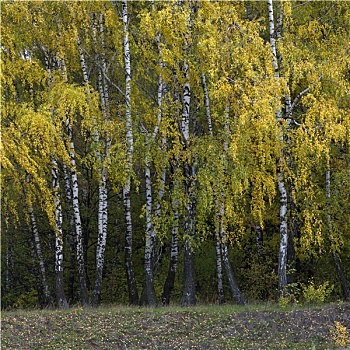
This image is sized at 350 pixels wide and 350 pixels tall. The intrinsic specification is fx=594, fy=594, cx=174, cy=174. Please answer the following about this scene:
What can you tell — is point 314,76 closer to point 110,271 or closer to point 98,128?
point 98,128

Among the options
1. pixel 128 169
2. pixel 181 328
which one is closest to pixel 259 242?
pixel 128 169

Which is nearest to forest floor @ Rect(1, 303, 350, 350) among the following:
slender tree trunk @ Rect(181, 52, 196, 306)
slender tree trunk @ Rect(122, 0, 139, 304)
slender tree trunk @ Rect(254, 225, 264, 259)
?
slender tree trunk @ Rect(181, 52, 196, 306)

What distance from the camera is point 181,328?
479 inches

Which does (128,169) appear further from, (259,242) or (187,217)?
(259,242)

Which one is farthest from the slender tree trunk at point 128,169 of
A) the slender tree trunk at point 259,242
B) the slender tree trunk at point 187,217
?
the slender tree trunk at point 259,242

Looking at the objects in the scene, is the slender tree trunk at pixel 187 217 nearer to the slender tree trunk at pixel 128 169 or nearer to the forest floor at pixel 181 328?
the slender tree trunk at pixel 128 169

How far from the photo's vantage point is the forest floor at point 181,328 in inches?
448

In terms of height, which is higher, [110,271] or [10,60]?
[10,60]

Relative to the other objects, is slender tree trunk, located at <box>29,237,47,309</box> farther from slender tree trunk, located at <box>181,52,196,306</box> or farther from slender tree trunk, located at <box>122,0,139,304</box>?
slender tree trunk, located at <box>181,52,196,306</box>

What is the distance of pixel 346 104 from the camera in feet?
47.7

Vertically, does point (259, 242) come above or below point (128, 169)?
below

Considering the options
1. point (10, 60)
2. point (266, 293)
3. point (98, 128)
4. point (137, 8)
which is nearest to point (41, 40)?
point (10, 60)

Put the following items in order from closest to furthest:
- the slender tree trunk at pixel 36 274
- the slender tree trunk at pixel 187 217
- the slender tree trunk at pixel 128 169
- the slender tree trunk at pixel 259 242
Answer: the slender tree trunk at pixel 187 217
the slender tree trunk at pixel 128 169
the slender tree trunk at pixel 259 242
the slender tree trunk at pixel 36 274

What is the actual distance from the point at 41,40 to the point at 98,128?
283 cm
